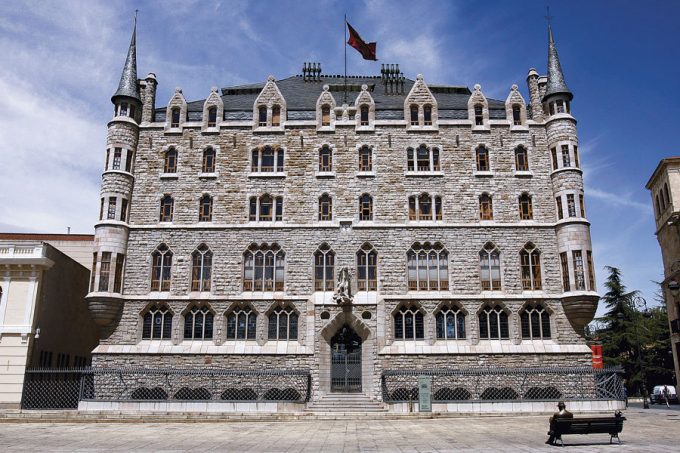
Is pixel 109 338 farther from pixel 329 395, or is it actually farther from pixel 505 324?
pixel 505 324

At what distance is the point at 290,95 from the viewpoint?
121 feet

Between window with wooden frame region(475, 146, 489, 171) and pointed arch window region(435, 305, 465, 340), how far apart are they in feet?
26.8

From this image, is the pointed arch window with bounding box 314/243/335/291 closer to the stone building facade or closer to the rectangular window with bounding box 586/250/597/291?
the stone building facade

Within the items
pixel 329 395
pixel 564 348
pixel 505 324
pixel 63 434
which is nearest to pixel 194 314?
pixel 329 395

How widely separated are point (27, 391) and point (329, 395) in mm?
14625

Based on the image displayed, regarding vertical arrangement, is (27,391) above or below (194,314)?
below

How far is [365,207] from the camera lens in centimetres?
3244

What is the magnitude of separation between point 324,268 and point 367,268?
233cm

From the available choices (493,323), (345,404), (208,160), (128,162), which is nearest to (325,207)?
(208,160)

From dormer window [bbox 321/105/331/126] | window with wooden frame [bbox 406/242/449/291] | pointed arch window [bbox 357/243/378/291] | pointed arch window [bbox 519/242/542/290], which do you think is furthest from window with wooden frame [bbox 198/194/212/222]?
pointed arch window [bbox 519/242/542/290]

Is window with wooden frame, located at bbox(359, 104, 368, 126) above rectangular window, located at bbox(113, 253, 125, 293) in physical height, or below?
above

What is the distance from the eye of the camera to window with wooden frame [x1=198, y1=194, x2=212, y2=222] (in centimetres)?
3262

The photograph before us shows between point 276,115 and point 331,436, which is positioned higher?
point 276,115

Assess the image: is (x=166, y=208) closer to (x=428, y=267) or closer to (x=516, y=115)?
(x=428, y=267)
